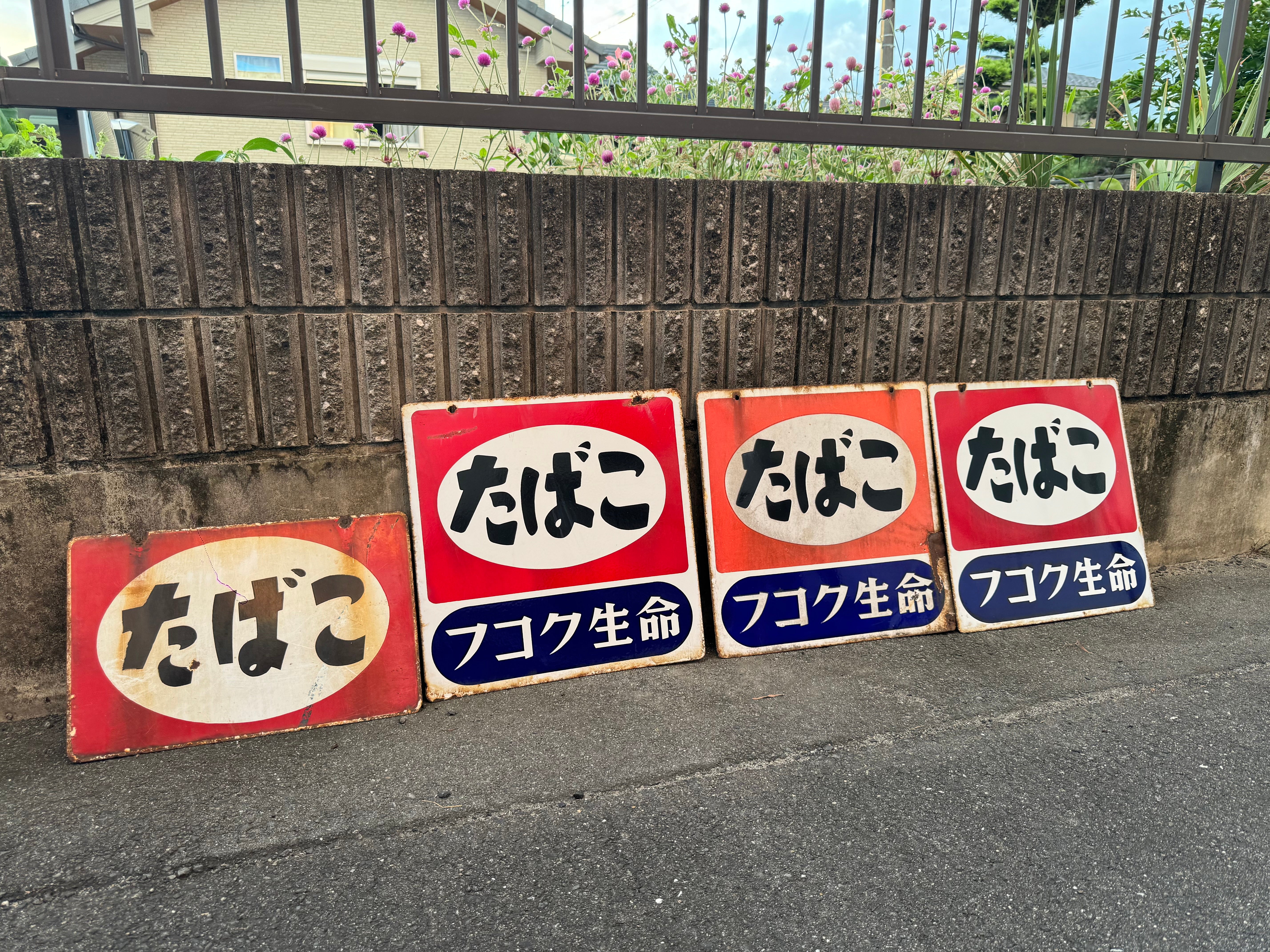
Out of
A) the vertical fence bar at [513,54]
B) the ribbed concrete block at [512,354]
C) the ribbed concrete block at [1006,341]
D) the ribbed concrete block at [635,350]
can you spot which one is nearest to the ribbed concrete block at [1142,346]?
the ribbed concrete block at [1006,341]

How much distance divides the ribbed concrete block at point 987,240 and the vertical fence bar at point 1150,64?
2.03ft

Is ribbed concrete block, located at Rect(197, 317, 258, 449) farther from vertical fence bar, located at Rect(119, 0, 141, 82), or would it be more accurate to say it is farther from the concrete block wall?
vertical fence bar, located at Rect(119, 0, 141, 82)

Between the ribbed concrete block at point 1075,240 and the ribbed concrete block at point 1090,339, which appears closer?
the ribbed concrete block at point 1075,240

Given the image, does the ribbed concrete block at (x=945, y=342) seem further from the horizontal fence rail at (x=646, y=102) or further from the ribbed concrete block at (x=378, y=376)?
the ribbed concrete block at (x=378, y=376)

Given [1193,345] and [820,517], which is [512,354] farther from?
[1193,345]

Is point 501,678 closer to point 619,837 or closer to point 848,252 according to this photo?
point 619,837

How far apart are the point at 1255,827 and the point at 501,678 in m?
1.93

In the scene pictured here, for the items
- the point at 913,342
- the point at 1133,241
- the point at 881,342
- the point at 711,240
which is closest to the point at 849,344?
the point at 881,342

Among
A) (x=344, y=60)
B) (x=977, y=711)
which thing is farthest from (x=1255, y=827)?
(x=344, y=60)

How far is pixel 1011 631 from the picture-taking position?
9.37ft

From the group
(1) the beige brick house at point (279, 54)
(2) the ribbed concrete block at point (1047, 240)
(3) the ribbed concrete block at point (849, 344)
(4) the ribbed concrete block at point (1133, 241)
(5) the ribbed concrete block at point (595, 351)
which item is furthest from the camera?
(1) the beige brick house at point (279, 54)

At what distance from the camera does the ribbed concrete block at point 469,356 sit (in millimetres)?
2477

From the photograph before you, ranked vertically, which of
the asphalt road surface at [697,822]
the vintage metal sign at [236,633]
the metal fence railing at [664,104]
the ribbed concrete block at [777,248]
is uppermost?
the metal fence railing at [664,104]

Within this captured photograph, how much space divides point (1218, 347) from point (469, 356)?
10.1 feet
